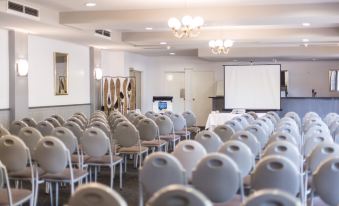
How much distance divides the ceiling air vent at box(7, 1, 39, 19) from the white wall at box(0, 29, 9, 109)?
135 cm

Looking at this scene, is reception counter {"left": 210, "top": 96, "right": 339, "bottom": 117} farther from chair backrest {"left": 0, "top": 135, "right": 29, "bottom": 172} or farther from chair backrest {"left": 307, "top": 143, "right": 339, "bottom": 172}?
chair backrest {"left": 0, "top": 135, "right": 29, "bottom": 172}

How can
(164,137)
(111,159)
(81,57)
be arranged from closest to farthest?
(111,159), (164,137), (81,57)

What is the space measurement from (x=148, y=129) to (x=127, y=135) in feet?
2.85

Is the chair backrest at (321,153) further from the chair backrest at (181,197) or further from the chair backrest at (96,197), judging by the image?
the chair backrest at (96,197)

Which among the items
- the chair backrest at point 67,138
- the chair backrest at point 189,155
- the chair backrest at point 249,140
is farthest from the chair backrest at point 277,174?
the chair backrest at point 67,138

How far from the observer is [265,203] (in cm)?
242

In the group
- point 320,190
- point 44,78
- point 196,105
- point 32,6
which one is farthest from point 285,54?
point 320,190

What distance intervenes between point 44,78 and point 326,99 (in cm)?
921

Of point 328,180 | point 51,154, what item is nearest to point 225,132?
point 51,154

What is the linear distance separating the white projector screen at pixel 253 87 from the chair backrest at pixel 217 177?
1160 centimetres

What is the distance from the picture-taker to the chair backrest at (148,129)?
25.1 feet

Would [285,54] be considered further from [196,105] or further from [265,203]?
[265,203]

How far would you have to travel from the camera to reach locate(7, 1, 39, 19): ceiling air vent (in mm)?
7361

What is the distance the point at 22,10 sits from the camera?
7684 mm
